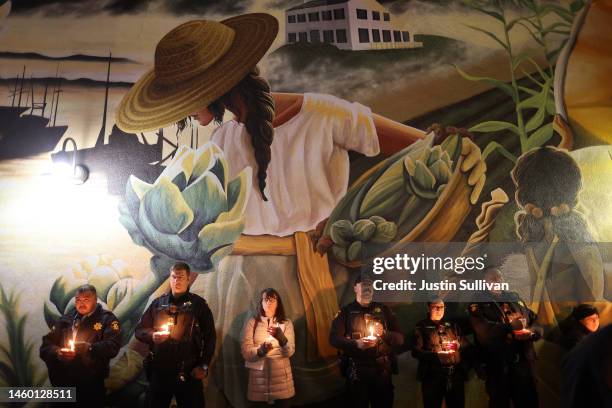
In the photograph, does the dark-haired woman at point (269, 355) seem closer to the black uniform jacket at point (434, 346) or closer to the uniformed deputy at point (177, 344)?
the uniformed deputy at point (177, 344)

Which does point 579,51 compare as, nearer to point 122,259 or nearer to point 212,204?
point 212,204

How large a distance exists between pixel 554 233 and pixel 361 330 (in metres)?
2.44

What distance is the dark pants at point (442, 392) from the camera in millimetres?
5812

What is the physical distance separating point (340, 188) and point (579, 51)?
314cm

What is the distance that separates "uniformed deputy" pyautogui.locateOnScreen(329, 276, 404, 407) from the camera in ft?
18.6

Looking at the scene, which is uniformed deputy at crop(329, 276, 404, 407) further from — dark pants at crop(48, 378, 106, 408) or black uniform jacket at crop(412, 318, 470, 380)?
dark pants at crop(48, 378, 106, 408)

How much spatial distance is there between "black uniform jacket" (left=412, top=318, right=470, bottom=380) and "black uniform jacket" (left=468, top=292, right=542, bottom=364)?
8.3 inches

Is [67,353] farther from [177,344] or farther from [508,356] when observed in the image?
[508,356]

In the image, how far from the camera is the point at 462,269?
21.0ft

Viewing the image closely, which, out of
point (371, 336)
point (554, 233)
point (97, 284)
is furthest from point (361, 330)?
point (97, 284)

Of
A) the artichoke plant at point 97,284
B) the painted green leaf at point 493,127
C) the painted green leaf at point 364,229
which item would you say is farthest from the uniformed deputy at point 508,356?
the artichoke plant at point 97,284

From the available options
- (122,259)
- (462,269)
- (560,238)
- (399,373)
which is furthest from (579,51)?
(122,259)

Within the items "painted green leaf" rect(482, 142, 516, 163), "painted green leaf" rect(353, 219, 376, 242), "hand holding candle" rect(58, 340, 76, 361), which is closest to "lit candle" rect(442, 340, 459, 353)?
"painted green leaf" rect(353, 219, 376, 242)

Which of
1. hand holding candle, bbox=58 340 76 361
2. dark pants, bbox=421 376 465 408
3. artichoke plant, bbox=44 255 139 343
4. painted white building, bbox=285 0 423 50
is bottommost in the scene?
dark pants, bbox=421 376 465 408
